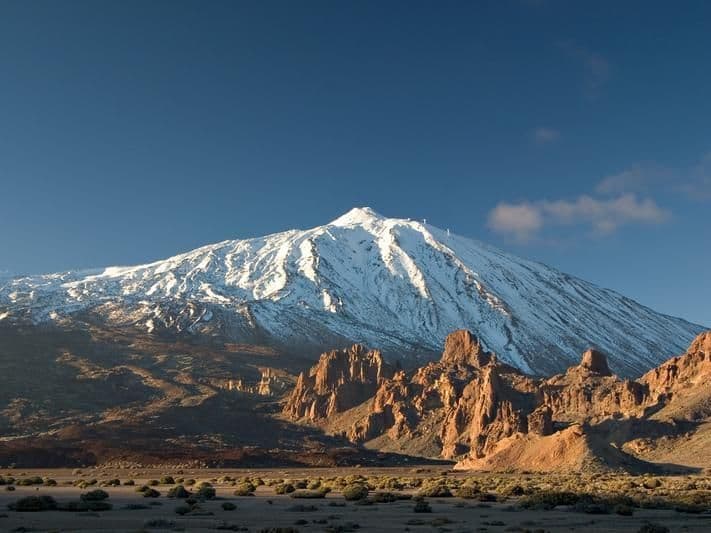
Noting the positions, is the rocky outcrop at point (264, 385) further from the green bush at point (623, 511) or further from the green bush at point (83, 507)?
the green bush at point (623, 511)

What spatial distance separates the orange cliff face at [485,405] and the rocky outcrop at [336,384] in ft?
0.75

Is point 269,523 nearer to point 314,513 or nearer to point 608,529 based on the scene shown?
point 314,513

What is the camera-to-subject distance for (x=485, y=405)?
112m

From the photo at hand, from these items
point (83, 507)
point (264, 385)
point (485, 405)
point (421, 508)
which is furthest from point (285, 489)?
point (264, 385)

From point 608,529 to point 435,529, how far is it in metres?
5.65

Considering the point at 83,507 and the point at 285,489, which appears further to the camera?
the point at 285,489

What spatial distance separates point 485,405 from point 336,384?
4957 cm

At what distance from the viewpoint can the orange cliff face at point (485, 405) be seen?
8031cm

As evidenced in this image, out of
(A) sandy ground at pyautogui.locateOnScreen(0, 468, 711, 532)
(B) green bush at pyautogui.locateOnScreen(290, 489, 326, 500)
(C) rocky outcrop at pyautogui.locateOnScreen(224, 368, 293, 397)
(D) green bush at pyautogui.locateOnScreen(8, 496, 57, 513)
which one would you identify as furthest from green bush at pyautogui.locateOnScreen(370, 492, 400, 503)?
(C) rocky outcrop at pyautogui.locateOnScreen(224, 368, 293, 397)

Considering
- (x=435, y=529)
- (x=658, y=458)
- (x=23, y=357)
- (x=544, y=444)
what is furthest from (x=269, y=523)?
(x=23, y=357)

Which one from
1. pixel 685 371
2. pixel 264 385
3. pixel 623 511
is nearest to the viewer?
pixel 623 511

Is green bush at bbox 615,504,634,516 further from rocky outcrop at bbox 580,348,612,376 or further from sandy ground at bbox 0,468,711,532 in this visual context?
rocky outcrop at bbox 580,348,612,376

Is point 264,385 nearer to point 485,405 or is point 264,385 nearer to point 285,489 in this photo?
point 485,405

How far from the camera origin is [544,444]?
2990 inches
